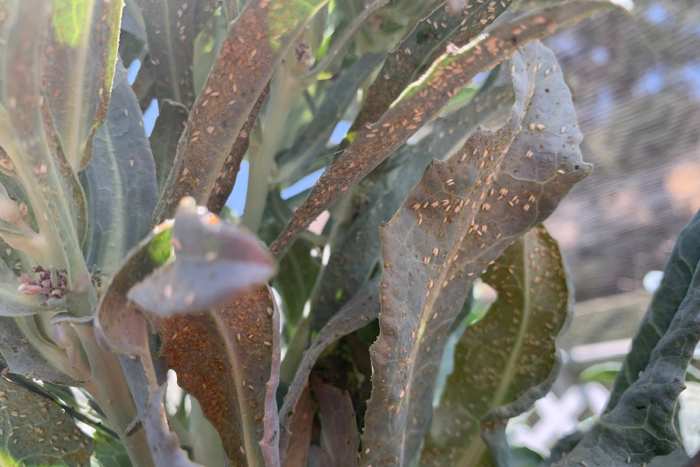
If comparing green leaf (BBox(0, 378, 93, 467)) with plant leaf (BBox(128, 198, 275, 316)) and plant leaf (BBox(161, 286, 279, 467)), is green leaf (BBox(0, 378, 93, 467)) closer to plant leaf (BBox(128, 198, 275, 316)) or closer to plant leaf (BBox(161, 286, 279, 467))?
plant leaf (BBox(161, 286, 279, 467))

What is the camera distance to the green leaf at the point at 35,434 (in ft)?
1.01

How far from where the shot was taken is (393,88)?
0.38 m

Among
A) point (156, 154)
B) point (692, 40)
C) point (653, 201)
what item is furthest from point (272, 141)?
point (653, 201)

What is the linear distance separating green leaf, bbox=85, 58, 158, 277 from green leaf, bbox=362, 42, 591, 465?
0.52ft

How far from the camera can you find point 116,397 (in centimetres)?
30

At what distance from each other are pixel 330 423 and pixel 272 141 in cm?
21

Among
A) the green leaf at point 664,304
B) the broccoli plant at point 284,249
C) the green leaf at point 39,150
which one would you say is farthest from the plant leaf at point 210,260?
the green leaf at point 664,304

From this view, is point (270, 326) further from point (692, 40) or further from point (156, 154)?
point (692, 40)

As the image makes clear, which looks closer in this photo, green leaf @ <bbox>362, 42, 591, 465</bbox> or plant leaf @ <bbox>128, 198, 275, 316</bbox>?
plant leaf @ <bbox>128, 198, 275, 316</bbox>

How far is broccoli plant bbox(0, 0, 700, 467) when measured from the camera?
0.80ft

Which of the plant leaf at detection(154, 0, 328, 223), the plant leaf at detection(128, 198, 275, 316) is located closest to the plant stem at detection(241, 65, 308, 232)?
the plant leaf at detection(154, 0, 328, 223)

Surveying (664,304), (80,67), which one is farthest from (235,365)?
(664,304)

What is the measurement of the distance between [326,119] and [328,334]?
0.62ft

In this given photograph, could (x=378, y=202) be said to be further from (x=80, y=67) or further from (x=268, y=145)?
(x=80, y=67)
